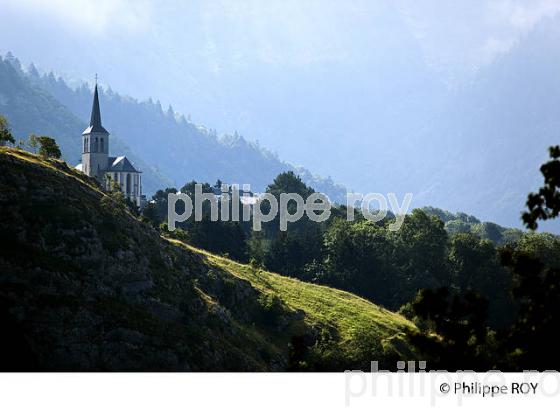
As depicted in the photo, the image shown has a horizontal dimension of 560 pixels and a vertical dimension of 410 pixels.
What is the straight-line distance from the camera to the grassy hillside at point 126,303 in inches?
3182

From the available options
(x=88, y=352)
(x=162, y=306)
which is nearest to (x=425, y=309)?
(x=88, y=352)

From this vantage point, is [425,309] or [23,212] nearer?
[425,309]

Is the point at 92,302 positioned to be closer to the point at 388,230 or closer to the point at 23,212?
the point at 23,212

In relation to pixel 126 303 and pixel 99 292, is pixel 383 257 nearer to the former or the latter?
pixel 126 303

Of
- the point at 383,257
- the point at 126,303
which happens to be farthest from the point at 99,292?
the point at 383,257

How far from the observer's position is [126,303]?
90.2 metres

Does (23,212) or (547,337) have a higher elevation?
(23,212)

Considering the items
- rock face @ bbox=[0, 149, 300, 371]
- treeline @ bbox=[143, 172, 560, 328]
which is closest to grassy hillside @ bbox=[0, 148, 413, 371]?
rock face @ bbox=[0, 149, 300, 371]

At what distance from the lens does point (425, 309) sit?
5566 centimetres

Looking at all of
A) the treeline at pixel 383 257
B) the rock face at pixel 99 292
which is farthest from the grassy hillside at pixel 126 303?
the treeline at pixel 383 257

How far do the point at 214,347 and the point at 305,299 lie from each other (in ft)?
104

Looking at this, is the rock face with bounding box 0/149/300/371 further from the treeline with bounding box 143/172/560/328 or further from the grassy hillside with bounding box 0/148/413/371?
the treeline with bounding box 143/172/560/328

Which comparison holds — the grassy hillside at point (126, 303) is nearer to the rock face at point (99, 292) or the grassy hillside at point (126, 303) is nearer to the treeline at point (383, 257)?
the rock face at point (99, 292)
